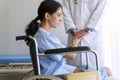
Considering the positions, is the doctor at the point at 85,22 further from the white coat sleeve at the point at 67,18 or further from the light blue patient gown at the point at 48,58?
the light blue patient gown at the point at 48,58

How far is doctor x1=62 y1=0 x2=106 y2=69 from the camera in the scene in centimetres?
220

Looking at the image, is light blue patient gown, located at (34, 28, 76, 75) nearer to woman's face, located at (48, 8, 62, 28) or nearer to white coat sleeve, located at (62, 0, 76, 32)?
woman's face, located at (48, 8, 62, 28)

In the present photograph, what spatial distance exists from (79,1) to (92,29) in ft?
1.00

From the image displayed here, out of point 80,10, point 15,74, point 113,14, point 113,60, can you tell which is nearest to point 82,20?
point 80,10

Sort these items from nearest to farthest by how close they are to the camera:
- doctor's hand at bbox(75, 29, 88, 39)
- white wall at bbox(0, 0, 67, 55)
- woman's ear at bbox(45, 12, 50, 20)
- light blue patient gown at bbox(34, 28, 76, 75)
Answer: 1. light blue patient gown at bbox(34, 28, 76, 75)
2. woman's ear at bbox(45, 12, 50, 20)
3. doctor's hand at bbox(75, 29, 88, 39)
4. white wall at bbox(0, 0, 67, 55)

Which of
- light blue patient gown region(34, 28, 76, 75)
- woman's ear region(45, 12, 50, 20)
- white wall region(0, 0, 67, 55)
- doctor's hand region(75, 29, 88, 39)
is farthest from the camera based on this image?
white wall region(0, 0, 67, 55)

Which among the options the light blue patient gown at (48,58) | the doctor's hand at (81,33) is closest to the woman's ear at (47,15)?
the light blue patient gown at (48,58)

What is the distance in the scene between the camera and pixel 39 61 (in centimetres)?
170

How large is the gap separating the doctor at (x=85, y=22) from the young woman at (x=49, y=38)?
41cm

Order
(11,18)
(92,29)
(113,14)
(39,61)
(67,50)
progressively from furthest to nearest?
1. (11,18)
2. (113,14)
3. (92,29)
4. (39,61)
5. (67,50)

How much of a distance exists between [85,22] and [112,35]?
0.56 meters

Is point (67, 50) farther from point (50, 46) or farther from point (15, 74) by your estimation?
point (15, 74)

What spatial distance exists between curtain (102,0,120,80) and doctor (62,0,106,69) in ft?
1.23

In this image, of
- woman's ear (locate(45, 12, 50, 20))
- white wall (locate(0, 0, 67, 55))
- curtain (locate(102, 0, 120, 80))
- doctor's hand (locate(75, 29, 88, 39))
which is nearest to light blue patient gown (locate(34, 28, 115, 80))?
woman's ear (locate(45, 12, 50, 20))
